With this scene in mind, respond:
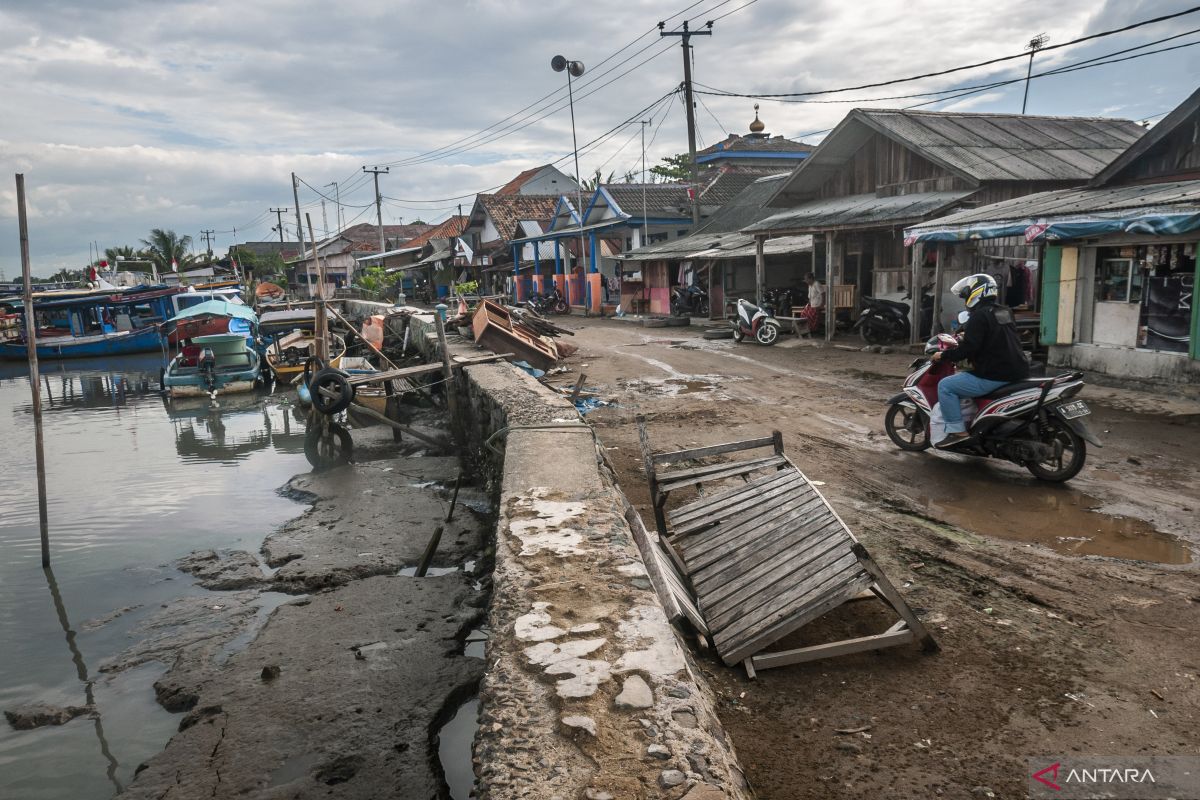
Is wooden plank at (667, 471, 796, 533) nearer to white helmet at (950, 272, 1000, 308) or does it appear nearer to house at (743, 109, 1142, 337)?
white helmet at (950, 272, 1000, 308)

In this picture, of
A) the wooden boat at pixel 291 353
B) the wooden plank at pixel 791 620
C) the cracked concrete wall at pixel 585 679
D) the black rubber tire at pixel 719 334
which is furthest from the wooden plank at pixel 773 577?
the wooden boat at pixel 291 353

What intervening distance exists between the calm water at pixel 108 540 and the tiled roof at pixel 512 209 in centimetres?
2159

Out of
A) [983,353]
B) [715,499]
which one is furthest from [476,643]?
[983,353]

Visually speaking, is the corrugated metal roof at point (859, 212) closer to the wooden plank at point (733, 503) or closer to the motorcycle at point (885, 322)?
the motorcycle at point (885, 322)

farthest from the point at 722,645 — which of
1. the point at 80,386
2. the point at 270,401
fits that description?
the point at 80,386

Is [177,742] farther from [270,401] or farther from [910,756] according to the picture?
[270,401]

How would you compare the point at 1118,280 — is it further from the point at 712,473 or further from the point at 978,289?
the point at 712,473

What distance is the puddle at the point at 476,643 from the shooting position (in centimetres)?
466

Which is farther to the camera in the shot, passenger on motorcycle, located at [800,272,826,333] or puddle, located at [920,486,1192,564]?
passenger on motorcycle, located at [800,272,826,333]

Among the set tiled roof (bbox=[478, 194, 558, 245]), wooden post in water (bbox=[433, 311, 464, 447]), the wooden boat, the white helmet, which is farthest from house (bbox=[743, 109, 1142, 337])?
tiled roof (bbox=[478, 194, 558, 245])

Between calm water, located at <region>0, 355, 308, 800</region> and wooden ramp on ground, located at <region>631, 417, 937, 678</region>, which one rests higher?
wooden ramp on ground, located at <region>631, 417, 937, 678</region>

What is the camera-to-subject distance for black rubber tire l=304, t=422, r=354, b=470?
11.0 m

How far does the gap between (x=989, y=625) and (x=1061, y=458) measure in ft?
9.78

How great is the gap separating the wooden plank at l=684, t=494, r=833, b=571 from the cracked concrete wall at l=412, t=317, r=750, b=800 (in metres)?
0.44
